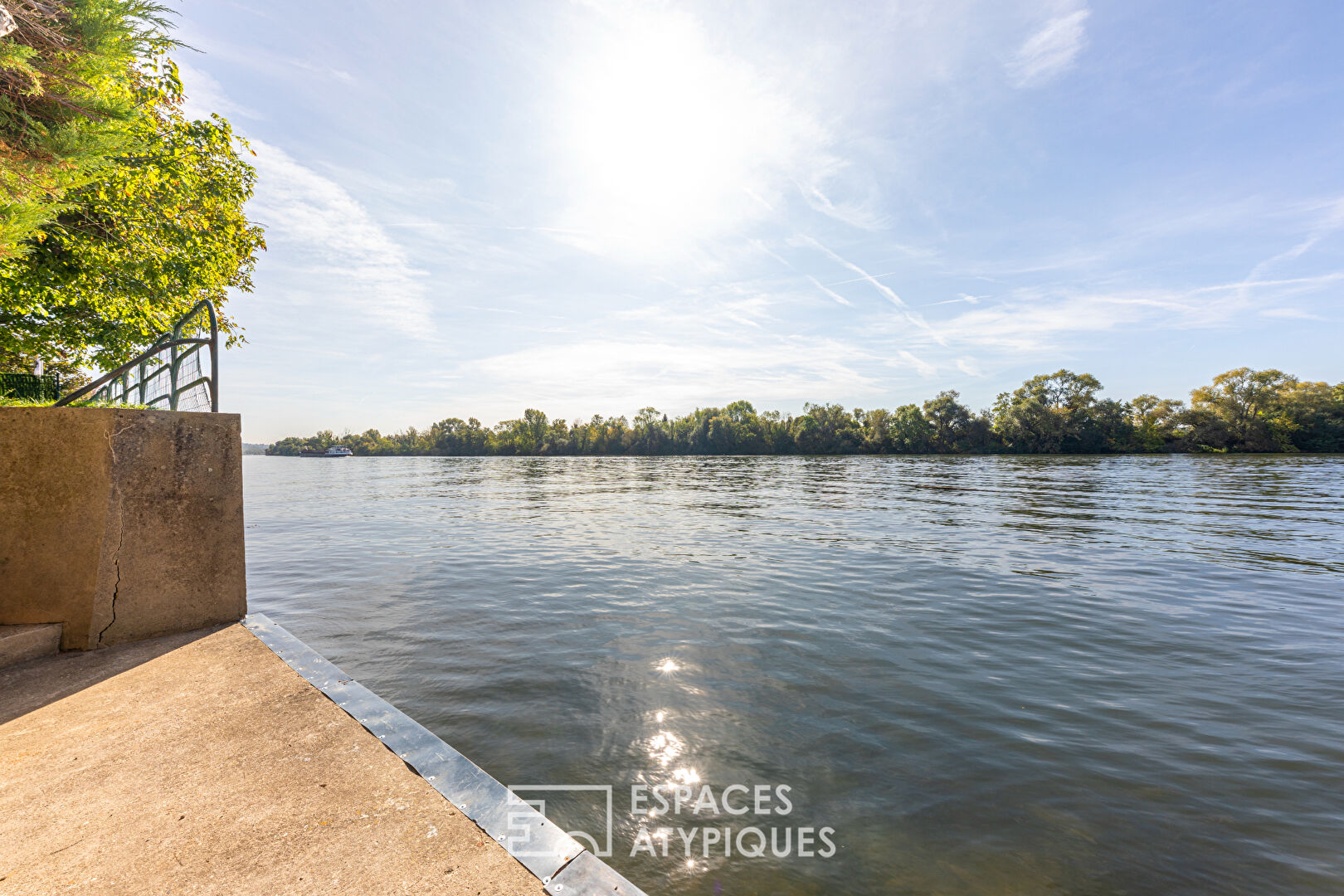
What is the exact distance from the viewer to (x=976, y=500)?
81.4 ft

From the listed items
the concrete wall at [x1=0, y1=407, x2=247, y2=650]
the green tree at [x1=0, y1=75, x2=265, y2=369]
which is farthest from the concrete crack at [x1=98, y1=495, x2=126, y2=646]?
the green tree at [x1=0, y1=75, x2=265, y2=369]

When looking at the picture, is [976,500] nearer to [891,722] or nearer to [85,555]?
[891,722]

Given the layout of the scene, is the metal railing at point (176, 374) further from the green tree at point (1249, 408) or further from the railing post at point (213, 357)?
the green tree at point (1249, 408)

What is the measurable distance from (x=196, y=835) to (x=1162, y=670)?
9.02 m

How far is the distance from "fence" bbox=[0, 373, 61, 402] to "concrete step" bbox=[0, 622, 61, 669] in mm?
8755

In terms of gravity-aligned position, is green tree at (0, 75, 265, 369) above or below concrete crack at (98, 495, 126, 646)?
above

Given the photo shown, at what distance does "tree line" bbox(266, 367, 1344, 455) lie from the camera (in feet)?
264

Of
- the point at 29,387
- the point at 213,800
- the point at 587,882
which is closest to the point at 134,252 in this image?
the point at 29,387

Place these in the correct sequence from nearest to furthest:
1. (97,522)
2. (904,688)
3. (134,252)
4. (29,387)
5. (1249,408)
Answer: (97,522), (904,688), (29,387), (134,252), (1249,408)

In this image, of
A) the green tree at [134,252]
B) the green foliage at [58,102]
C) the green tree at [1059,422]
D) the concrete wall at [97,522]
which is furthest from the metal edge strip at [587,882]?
the green tree at [1059,422]

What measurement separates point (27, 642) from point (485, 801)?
4.81 metres

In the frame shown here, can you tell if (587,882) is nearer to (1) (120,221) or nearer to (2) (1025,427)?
(1) (120,221)

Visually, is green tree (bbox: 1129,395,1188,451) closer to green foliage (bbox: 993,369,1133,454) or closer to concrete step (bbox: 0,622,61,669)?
green foliage (bbox: 993,369,1133,454)

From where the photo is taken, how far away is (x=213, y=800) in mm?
2658
